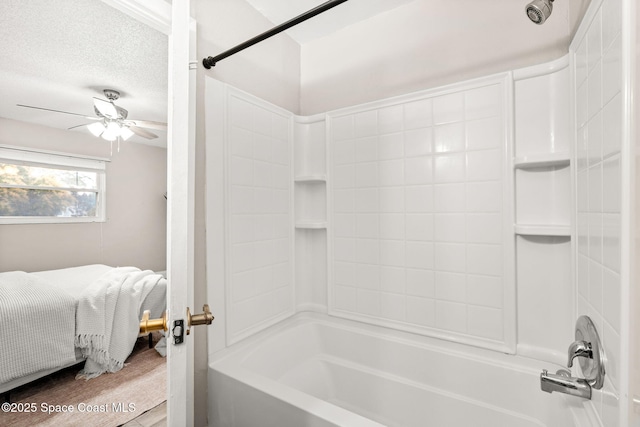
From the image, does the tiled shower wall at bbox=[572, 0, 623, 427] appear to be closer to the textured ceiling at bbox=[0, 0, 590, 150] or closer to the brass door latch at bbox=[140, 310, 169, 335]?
the textured ceiling at bbox=[0, 0, 590, 150]

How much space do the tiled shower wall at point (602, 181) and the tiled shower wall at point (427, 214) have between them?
0.33m

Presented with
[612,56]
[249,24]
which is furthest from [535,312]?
[249,24]

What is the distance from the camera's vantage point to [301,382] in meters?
1.77

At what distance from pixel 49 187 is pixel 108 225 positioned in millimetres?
162

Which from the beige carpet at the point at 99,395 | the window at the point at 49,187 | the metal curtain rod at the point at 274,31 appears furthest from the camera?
the metal curtain rod at the point at 274,31

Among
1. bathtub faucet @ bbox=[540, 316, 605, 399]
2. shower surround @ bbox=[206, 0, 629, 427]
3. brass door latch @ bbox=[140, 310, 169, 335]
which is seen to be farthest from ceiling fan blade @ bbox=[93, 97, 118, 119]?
bathtub faucet @ bbox=[540, 316, 605, 399]

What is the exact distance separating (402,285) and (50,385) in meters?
1.55

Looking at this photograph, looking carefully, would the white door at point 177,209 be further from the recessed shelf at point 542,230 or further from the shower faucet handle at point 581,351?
the recessed shelf at point 542,230

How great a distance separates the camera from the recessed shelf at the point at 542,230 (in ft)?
4.30

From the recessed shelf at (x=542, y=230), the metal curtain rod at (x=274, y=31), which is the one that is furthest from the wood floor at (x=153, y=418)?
the recessed shelf at (x=542, y=230)

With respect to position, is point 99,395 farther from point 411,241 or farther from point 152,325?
point 411,241

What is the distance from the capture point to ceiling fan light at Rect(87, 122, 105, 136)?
0.78m

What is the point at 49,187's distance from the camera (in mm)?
723

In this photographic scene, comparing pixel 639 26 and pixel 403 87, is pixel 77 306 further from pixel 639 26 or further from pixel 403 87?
pixel 403 87
